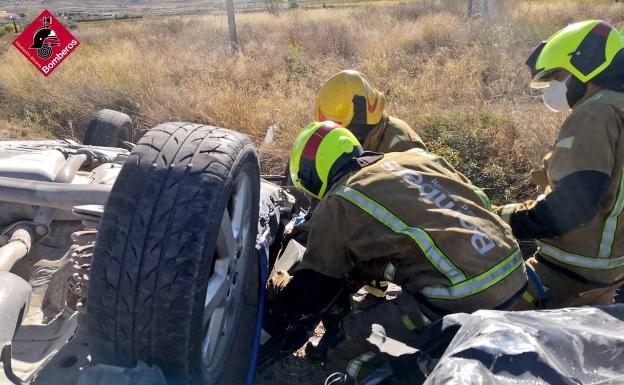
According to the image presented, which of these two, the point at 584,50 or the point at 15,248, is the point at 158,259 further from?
the point at 584,50

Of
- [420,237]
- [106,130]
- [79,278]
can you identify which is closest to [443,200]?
[420,237]

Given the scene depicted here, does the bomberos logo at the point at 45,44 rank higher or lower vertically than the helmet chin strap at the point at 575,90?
lower

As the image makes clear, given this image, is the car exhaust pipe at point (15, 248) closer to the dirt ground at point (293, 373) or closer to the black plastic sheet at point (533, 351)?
the dirt ground at point (293, 373)

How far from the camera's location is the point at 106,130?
5281 mm

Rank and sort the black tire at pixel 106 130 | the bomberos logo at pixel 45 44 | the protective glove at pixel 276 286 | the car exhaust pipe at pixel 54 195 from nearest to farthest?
the car exhaust pipe at pixel 54 195 → the protective glove at pixel 276 286 → the black tire at pixel 106 130 → the bomberos logo at pixel 45 44

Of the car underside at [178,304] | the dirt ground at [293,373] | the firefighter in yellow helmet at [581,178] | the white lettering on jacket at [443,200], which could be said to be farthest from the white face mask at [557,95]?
the dirt ground at [293,373]

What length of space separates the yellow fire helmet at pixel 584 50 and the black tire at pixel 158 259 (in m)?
2.00

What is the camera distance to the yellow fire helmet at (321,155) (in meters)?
2.79

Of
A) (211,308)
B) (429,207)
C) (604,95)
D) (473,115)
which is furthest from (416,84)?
(211,308)

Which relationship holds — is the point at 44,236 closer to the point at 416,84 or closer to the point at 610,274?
the point at 610,274

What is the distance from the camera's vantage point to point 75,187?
267 cm

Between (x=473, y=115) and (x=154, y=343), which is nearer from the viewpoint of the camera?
(x=154, y=343)

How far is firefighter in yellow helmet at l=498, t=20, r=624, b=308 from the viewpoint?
275cm

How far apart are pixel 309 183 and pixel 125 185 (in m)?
1.22
